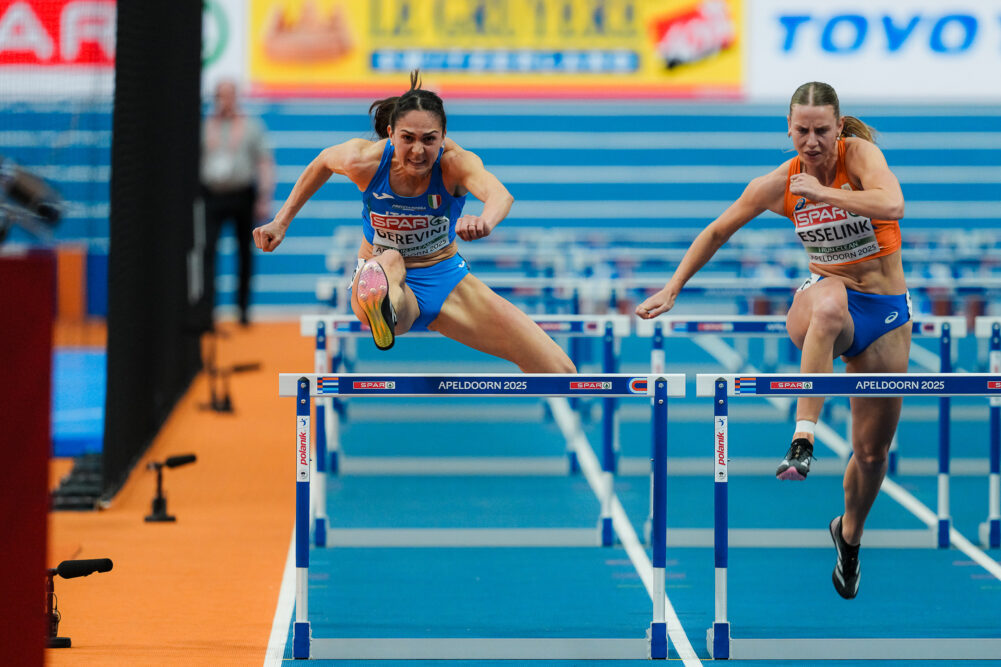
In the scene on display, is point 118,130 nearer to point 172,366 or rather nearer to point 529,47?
point 172,366

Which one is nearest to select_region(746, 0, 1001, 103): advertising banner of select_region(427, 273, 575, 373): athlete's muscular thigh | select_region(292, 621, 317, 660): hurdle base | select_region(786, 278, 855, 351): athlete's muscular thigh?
select_region(786, 278, 855, 351): athlete's muscular thigh

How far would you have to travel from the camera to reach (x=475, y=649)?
515cm

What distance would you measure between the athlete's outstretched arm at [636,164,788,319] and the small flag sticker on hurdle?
122 cm

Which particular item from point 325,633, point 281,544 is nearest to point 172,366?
point 281,544

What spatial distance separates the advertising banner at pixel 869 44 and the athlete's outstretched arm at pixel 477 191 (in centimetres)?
1263

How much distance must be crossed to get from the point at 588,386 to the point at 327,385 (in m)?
0.96

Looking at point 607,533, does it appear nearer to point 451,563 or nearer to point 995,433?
point 451,563

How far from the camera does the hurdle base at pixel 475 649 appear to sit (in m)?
5.11

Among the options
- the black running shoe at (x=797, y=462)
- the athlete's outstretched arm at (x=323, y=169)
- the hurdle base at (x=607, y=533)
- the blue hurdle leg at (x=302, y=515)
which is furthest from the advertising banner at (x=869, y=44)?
the blue hurdle leg at (x=302, y=515)

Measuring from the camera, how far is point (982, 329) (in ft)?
22.3

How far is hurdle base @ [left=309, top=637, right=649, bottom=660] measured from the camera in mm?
5109

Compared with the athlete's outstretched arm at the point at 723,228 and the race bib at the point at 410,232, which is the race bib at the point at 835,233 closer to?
the athlete's outstretched arm at the point at 723,228

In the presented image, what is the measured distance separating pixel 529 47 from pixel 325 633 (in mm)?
12974

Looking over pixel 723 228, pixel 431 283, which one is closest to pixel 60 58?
pixel 431 283
